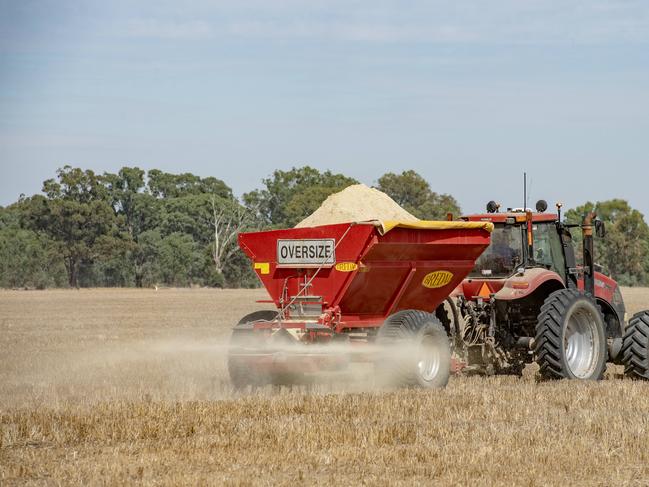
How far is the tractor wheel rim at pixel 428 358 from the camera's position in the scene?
12852 millimetres

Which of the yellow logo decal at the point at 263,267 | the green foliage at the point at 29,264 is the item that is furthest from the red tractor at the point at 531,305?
the green foliage at the point at 29,264

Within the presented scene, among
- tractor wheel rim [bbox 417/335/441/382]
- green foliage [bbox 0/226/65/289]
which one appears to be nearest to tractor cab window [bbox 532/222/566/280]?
tractor wheel rim [bbox 417/335/441/382]

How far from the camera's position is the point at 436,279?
44.3 feet

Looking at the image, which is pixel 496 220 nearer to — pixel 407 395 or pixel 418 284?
pixel 418 284

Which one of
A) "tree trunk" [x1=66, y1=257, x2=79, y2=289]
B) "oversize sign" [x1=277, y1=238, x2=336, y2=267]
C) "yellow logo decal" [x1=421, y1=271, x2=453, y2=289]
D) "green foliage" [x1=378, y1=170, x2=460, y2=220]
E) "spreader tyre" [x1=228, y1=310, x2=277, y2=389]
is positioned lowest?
"spreader tyre" [x1=228, y1=310, x2=277, y2=389]

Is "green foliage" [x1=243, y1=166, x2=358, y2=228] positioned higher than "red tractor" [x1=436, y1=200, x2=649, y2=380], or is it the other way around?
"green foliage" [x1=243, y1=166, x2=358, y2=228]

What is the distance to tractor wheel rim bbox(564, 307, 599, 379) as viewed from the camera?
13797 millimetres

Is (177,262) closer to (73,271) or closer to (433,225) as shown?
(73,271)

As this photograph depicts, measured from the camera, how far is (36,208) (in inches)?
3140

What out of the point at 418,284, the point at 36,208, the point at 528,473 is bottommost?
the point at 528,473

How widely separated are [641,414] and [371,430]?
2.90 m

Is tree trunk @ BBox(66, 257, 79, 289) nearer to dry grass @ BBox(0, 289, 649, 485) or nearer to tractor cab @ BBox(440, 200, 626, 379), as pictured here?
dry grass @ BBox(0, 289, 649, 485)

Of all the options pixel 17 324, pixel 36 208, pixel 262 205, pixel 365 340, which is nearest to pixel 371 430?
pixel 365 340

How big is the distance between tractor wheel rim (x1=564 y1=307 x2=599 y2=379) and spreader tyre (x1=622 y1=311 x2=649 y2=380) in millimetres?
406
